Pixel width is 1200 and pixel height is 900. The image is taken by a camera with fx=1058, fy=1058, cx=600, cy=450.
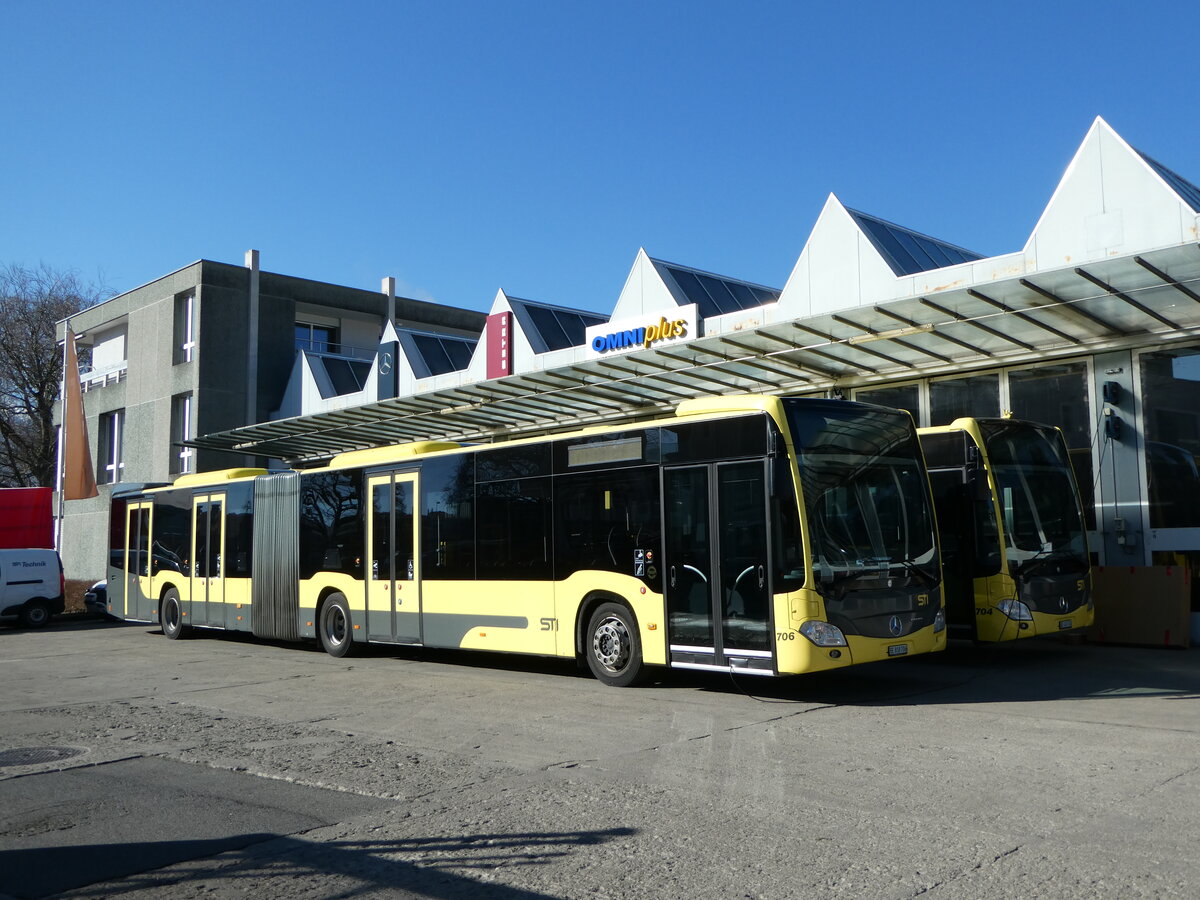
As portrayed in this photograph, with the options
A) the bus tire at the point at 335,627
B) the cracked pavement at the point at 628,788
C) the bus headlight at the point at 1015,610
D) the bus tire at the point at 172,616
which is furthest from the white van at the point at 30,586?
the bus headlight at the point at 1015,610

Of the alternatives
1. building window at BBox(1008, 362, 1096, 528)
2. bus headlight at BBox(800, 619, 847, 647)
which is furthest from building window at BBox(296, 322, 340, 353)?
bus headlight at BBox(800, 619, 847, 647)

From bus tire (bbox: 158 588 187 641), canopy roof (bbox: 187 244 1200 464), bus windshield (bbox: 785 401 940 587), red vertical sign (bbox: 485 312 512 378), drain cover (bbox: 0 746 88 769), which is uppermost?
red vertical sign (bbox: 485 312 512 378)

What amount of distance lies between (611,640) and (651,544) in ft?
4.20

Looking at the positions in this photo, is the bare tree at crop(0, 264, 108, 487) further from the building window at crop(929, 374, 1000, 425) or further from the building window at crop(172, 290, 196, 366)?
the building window at crop(929, 374, 1000, 425)

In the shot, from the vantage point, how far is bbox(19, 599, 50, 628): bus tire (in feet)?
82.8

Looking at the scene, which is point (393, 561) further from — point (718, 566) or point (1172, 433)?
point (1172, 433)

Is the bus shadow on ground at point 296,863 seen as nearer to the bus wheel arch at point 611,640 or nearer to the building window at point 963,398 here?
the bus wheel arch at point 611,640

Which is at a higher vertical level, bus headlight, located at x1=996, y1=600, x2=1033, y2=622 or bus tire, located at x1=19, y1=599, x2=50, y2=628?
bus headlight, located at x1=996, y1=600, x2=1033, y2=622

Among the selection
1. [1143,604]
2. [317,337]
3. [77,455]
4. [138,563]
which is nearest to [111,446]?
[77,455]

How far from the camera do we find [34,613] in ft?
83.3

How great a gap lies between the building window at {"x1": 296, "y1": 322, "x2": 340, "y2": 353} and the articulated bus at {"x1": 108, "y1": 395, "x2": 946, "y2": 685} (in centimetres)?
2072

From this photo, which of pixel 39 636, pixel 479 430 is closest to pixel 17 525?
pixel 39 636

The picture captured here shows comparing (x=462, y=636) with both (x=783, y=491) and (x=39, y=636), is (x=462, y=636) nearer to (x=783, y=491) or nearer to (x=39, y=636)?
(x=783, y=491)

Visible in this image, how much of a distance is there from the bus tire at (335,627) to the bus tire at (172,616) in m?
5.02
